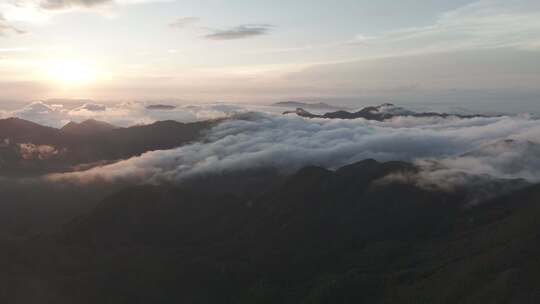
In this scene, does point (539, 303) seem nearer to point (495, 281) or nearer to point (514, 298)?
point (514, 298)

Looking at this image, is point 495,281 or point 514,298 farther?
point 495,281

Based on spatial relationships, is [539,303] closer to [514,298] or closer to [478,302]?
[514,298]

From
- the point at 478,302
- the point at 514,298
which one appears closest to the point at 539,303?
the point at 514,298

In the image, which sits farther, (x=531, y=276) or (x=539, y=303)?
(x=531, y=276)

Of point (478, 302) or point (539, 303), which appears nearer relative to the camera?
point (539, 303)
